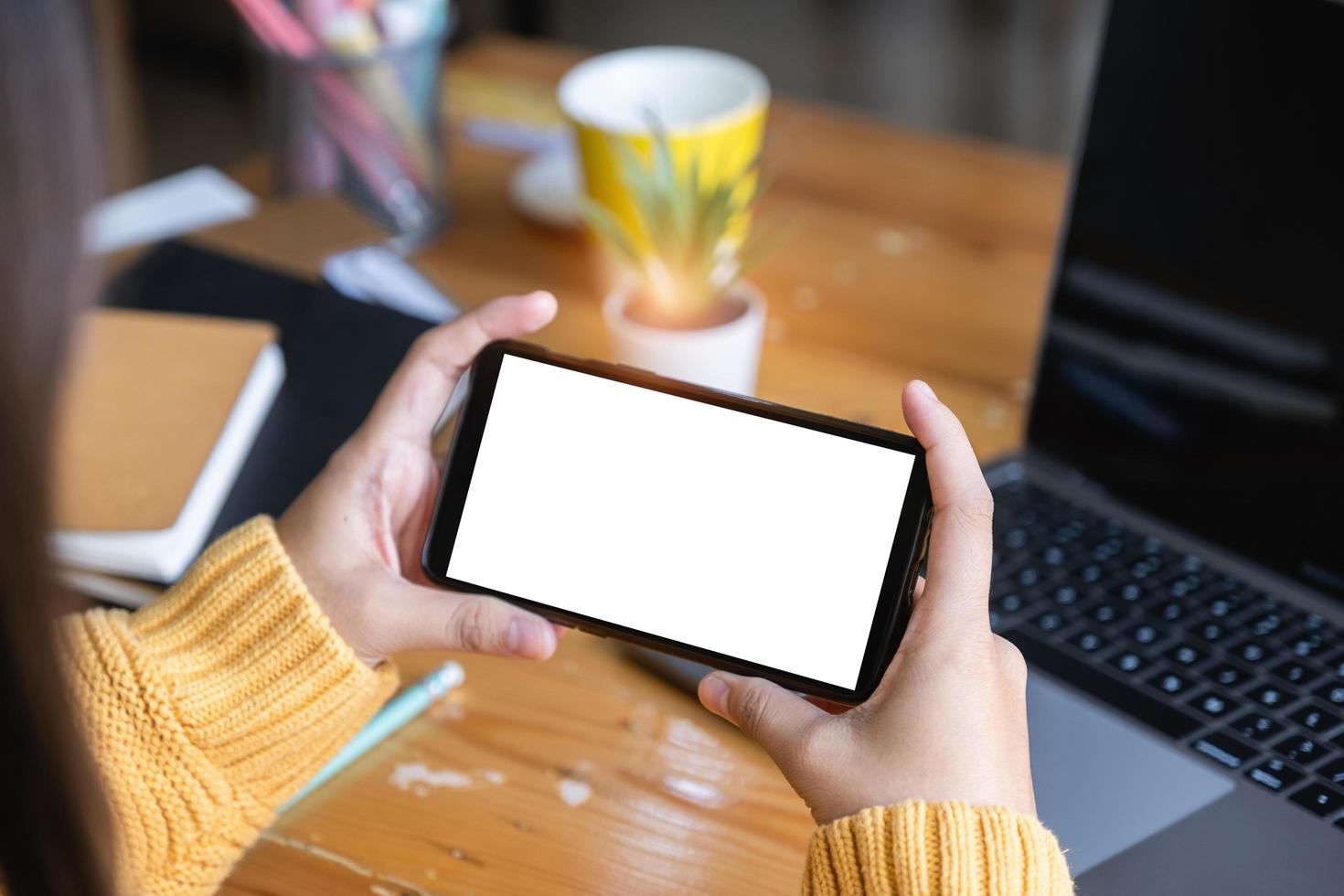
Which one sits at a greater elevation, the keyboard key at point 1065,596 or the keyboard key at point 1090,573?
the keyboard key at point 1090,573

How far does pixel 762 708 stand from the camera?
0.50m

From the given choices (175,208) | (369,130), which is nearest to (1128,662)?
(369,130)

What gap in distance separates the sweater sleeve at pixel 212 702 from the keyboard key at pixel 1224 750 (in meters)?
0.37

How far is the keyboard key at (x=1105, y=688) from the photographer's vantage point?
0.57m

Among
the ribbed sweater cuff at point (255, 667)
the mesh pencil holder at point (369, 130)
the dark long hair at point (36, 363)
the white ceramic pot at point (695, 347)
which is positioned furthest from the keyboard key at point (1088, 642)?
the mesh pencil holder at point (369, 130)

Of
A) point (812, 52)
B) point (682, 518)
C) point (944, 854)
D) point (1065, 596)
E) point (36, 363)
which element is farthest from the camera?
point (812, 52)

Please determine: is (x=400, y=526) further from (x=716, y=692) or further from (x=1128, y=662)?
(x=1128, y=662)

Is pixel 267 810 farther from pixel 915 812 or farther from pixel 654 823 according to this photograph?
pixel 915 812

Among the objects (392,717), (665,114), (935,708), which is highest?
(665,114)

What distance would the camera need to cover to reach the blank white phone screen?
513mm

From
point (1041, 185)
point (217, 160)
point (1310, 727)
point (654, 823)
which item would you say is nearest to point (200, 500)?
point (654, 823)

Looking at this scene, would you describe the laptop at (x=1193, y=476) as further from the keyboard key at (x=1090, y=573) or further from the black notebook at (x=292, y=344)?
the black notebook at (x=292, y=344)

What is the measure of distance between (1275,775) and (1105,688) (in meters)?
0.08

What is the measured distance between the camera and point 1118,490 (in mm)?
709
